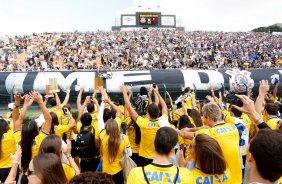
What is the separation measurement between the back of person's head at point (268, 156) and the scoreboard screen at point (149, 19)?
60.5 m

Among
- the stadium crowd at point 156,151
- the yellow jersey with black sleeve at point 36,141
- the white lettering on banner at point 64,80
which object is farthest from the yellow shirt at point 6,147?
the white lettering on banner at point 64,80

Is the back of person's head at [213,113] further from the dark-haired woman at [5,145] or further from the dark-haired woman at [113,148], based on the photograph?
the dark-haired woman at [5,145]

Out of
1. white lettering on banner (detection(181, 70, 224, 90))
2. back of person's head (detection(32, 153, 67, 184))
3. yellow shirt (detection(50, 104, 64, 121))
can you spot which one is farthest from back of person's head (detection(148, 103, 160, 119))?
white lettering on banner (detection(181, 70, 224, 90))

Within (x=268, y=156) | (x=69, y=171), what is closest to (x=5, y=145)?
(x=69, y=171)

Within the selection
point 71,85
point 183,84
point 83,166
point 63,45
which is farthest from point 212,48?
point 83,166

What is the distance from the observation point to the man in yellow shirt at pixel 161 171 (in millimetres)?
3217

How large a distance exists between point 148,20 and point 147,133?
57.9 meters

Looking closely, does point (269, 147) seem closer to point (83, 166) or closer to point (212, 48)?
point (83, 166)

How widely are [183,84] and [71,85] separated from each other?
6048mm

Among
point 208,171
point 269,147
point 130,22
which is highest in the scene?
point 130,22

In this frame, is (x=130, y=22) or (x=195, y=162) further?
(x=130, y=22)

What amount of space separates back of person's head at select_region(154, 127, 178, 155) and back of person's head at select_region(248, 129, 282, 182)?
1108mm

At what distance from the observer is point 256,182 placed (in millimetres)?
2320

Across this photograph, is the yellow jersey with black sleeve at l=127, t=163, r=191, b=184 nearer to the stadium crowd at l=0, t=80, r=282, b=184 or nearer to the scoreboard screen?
the stadium crowd at l=0, t=80, r=282, b=184
